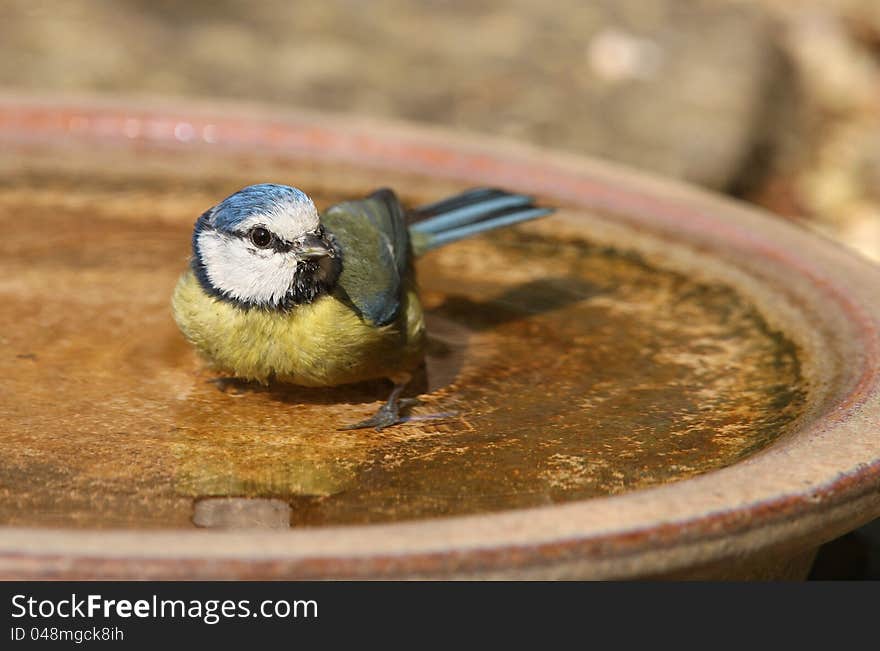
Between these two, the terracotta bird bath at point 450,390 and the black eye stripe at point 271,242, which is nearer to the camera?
the terracotta bird bath at point 450,390

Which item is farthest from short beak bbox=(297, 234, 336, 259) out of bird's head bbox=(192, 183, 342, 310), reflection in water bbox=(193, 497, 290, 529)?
reflection in water bbox=(193, 497, 290, 529)

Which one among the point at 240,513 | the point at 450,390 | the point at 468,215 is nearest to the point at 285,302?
the point at 450,390

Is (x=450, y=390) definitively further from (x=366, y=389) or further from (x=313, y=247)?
(x=313, y=247)

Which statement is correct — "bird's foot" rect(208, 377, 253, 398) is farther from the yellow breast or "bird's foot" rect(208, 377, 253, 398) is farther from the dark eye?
the dark eye

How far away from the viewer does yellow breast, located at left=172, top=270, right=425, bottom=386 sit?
10.9 feet

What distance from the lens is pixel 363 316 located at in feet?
11.1

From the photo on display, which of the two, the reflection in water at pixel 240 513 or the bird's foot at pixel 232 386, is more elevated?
the reflection in water at pixel 240 513

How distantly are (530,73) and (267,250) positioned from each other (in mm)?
4715

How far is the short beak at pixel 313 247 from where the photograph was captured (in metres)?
3.26

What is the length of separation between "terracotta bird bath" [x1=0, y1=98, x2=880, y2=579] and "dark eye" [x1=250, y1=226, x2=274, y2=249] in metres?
0.43

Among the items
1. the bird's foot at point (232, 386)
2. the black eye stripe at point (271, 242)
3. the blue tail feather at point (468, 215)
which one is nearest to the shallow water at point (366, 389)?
the bird's foot at point (232, 386)

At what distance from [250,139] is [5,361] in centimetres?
179

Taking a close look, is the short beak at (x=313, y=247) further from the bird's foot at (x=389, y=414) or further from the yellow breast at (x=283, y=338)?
the bird's foot at (x=389, y=414)

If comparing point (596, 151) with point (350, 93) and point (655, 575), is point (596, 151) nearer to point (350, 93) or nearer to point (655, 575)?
point (350, 93)
